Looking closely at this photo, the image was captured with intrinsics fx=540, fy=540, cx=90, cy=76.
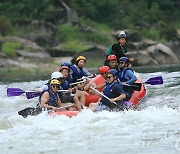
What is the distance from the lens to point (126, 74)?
44.9ft

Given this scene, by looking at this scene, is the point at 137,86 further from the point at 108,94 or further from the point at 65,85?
the point at 65,85

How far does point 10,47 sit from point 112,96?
25.5 m

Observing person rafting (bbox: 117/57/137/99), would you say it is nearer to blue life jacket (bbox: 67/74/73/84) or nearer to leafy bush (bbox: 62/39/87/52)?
blue life jacket (bbox: 67/74/73/84)

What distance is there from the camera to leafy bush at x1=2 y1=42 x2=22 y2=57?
35906 mm

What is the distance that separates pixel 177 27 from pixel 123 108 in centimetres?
4109

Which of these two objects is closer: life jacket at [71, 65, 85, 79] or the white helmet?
the white helmet

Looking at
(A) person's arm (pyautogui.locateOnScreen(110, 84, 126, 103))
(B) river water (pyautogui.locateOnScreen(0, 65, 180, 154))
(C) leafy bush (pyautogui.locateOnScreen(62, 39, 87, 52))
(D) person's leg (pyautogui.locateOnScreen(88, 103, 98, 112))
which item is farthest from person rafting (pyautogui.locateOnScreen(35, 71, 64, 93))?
(C) leafy bush (pyautogui.locateOnScreen(62, 39, 87, 52))

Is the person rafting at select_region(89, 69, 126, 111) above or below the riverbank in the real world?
below

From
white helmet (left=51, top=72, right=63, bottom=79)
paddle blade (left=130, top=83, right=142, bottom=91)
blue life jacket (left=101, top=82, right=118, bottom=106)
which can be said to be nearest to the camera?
blue life jacket (left=101, top=82, right=118, bottom=106)

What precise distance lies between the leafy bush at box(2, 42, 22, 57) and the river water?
24.4 meters

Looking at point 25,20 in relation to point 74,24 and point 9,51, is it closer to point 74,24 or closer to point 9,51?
point 74,24

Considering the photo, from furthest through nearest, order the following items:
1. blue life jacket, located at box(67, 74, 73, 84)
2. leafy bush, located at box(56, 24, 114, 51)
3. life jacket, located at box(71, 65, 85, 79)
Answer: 1. leafy bush, located at box(56, 24, 114, 51)
2. life jacket, located at box(71, 65, 85, 79)
3. blue life jacket, located at box(67, 74, 73, 84)

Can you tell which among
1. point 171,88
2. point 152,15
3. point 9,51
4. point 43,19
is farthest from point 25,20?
point 171,88

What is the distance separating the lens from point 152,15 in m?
52.3
